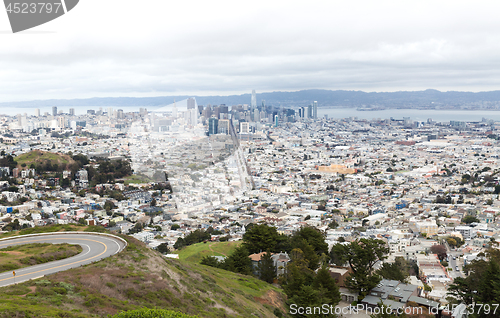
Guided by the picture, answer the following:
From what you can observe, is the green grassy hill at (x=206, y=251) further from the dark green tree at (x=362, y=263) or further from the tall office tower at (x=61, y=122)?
the tall office tower at (x=61, y=122)

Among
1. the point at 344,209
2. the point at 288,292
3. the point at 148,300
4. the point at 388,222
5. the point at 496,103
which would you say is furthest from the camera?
the point at 496,103

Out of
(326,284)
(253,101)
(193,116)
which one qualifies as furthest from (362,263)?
(253,101)

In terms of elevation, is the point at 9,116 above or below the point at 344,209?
above

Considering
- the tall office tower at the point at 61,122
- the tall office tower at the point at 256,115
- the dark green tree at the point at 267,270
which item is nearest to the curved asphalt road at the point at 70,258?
the dark green tree at the point at 267,270

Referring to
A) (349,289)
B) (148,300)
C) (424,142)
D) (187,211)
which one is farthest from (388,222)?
(424,142)

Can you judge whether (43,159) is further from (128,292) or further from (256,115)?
(256,115)

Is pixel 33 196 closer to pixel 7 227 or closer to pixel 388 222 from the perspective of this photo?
pixel 7 227

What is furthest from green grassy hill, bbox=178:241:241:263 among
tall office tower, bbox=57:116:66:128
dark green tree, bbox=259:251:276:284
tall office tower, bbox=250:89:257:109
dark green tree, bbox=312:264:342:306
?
tall office tower, bbox=250:89:257:109

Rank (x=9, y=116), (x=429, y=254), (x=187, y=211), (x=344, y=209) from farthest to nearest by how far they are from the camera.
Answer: (x=9, y=116) → (x=344, y=209) → (x=187, y=211) → (x=429, y=254)
